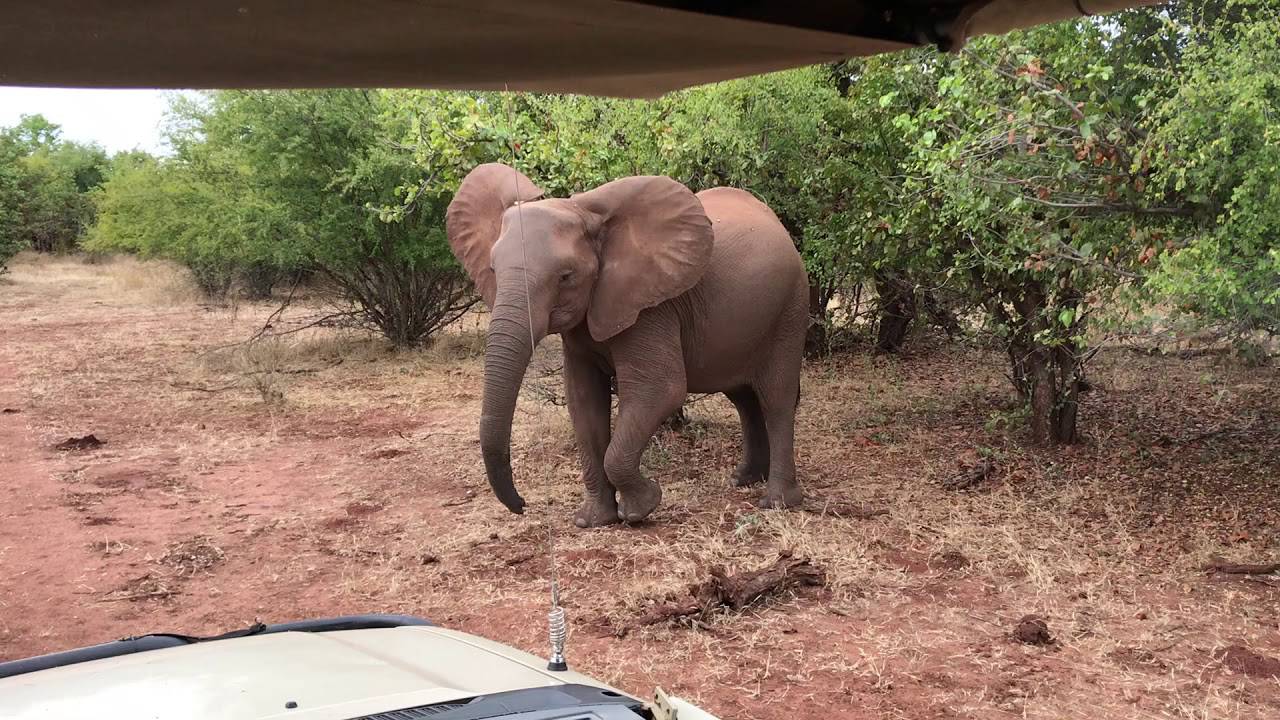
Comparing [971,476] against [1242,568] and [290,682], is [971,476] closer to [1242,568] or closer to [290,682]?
[1242,568]

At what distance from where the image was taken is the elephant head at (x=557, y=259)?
20.1ft

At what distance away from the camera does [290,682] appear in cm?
215

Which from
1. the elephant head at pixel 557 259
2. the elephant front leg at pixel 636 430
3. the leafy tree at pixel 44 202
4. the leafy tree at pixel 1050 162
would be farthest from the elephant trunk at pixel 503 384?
the leafy tree at pixel 44 202

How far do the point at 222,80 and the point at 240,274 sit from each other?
929 inches

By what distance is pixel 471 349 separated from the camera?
633 inches

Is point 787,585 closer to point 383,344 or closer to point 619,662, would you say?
point 619,662

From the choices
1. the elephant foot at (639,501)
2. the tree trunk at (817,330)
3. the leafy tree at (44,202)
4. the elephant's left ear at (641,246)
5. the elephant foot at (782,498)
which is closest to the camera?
the elephant's left ear at (641,246)

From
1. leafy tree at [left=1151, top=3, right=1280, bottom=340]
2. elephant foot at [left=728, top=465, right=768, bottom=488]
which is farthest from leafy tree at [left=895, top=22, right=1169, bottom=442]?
elephant foot at [left=728, top=465, right=768, bottom=488]

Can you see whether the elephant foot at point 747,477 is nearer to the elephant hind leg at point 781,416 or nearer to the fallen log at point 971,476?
the elephant hind leg at point 781,416

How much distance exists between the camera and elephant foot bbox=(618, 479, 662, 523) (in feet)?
22.9

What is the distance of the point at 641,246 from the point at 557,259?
687 millimetres

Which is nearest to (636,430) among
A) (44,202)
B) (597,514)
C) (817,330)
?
(597,514)

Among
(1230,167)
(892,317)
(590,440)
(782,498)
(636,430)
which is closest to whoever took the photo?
(1230,167)

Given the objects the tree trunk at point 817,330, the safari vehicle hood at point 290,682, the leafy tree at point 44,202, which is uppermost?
the leafy tree at point 44,202
